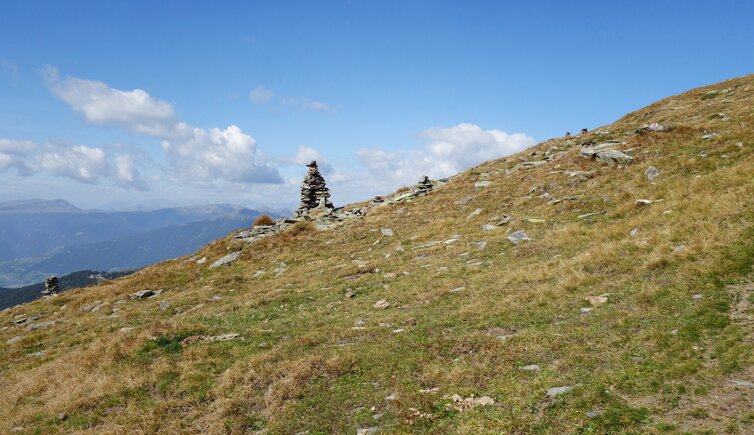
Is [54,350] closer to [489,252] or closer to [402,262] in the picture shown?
[402,262]

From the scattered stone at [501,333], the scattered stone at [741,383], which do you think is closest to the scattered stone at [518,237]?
the scattered stone at [501,333]

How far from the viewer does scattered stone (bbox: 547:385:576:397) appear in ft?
28.2

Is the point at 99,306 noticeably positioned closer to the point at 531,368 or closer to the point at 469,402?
the point at 469,402

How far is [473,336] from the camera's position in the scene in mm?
12234

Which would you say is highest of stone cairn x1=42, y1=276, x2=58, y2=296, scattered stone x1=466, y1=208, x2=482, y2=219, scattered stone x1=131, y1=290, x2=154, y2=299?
scattered stone x1=466, y1=208, x2=482, y2=219

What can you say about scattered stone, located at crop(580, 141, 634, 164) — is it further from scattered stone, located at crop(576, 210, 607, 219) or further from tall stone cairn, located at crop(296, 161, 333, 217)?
tall stone cairn, located at crop(296, 161, 333, 217)

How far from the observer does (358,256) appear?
28266mm

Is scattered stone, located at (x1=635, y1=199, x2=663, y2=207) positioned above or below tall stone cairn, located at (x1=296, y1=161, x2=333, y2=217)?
below

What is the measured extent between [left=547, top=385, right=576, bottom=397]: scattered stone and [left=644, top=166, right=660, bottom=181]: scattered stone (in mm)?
20518

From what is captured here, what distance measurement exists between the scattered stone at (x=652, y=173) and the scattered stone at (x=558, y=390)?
808 inches

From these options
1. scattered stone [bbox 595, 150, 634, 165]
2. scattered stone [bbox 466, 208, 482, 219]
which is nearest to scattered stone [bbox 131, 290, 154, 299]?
scattered stone [bbox 466, 208, 482, 219]

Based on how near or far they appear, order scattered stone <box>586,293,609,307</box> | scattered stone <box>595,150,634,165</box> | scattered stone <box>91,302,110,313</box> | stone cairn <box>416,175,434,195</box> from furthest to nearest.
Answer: stone cairn <box>416,175,434,195</box>
scattered stone <box>595,150,634,165</box>
scattered stone <box>91,302,110,313</box>
scattered stone <box>586,293,609,307</box>

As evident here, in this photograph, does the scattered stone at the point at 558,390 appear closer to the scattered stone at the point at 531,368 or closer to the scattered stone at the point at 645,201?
the scattered stone at the point at 531,368

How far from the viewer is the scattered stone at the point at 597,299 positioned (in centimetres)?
1275
